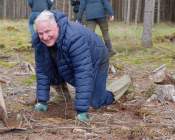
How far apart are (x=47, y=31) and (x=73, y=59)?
15.2 inches

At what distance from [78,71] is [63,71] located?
13.7 inches

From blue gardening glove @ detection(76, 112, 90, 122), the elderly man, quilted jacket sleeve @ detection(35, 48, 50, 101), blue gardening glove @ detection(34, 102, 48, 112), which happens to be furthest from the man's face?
blue gardening glove @ detection(34, 102, 48, 112)

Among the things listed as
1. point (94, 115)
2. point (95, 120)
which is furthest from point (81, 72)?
point (94, 115)

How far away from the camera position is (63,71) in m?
Answer: 5.72

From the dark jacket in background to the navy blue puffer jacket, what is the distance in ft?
15.5

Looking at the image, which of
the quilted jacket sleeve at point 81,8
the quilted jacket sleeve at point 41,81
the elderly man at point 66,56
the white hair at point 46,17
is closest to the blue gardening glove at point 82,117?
the elderly man at point 66,56

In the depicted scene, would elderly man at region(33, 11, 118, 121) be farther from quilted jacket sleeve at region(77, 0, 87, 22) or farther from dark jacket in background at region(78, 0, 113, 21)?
quilted jacket sleeve at region(77, 0, 87, 22)

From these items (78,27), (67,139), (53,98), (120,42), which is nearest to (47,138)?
(67,139)

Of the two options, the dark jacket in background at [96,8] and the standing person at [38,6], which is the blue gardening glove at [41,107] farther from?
the standing person at [38,6]

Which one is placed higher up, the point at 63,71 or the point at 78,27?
the point at 78,27

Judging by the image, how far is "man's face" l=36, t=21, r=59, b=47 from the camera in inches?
204

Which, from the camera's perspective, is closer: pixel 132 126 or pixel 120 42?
pixel 132 126

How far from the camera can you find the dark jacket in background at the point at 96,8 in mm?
10570

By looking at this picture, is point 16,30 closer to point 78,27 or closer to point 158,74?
point 158,74
